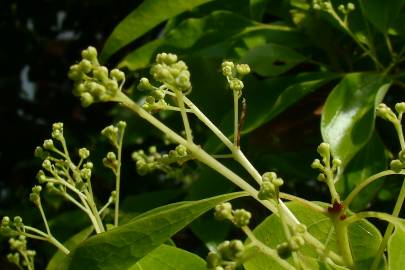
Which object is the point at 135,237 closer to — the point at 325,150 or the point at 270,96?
the point at 325,150

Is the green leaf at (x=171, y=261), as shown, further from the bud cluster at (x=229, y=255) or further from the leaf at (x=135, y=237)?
the bud cluster at (x=229, y=255)

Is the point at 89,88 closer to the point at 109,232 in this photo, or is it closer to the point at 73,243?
the point at 109,232

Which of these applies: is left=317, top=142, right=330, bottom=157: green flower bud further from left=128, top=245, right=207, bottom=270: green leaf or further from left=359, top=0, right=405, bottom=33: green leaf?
left=359, top=0, right=405, bottom=33: green leaf

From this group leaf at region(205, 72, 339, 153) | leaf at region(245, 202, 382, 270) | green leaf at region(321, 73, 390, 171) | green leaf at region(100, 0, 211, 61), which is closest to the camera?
leaf at region(245, 202, 382, 270)

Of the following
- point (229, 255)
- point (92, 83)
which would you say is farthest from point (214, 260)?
point (92, 83)

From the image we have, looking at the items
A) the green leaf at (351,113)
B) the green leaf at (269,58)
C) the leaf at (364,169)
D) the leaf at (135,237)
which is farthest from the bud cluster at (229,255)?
the green leaf at (269,58)

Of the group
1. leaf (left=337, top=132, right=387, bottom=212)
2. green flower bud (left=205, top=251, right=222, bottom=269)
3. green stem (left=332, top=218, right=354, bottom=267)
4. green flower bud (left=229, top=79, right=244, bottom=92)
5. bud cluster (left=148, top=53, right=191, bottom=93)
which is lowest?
leaf (left=337, top=132, right=387, bottom=212)

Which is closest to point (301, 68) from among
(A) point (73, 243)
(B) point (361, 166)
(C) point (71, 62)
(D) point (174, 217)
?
(B) point (361, 166)

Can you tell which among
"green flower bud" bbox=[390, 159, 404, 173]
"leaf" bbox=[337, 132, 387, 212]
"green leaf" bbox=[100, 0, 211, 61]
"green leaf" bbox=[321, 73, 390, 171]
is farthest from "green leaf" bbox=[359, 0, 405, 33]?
"green flower bud" bbox=[390, 159, 404, 173]
